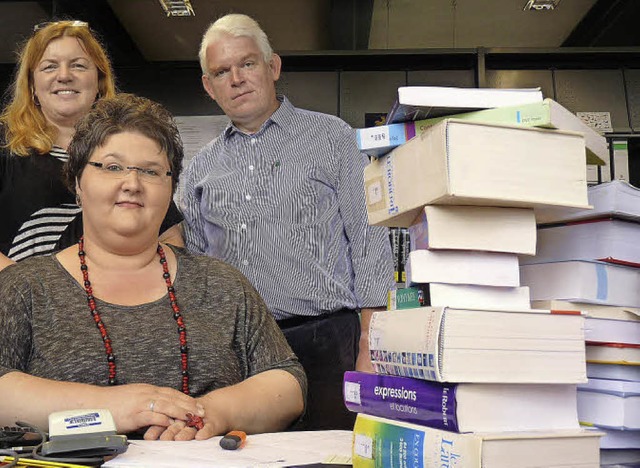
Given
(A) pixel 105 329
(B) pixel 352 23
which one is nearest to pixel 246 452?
(A) pixel 105 329

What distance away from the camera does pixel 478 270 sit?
1.01 meters

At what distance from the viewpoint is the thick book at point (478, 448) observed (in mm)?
868

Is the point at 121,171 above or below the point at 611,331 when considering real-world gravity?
above

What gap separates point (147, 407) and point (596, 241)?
77cm

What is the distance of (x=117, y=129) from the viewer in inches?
61.7

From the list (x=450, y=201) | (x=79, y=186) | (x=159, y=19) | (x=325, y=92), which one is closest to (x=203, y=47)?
(x=79, y=186)

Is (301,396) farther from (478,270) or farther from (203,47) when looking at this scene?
(203,47)

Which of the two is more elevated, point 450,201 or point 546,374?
point 450,201

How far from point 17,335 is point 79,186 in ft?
1.12

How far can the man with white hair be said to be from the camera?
219cm

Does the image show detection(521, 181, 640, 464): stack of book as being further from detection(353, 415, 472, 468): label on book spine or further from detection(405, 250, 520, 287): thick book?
detection(353, 415, 472, 468): label on book spine

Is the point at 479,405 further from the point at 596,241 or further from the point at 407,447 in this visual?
the point at 596,241

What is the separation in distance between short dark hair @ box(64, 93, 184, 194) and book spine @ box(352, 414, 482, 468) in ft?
2.66

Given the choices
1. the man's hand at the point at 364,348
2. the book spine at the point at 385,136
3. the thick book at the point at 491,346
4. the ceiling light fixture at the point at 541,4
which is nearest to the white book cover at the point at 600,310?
the thick book at the point at 491,346
